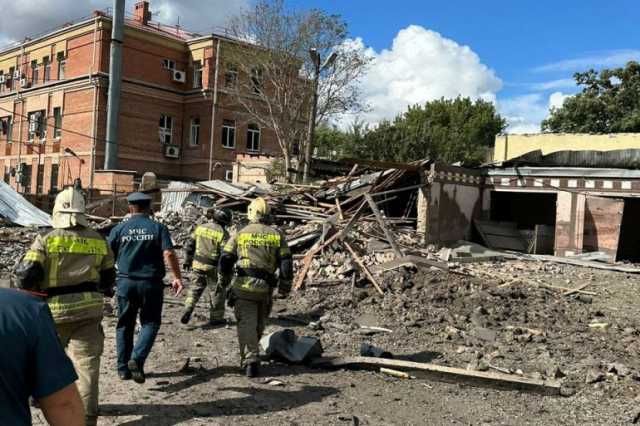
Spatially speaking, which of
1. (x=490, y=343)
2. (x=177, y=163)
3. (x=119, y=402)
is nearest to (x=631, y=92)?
(x=177, y=163)

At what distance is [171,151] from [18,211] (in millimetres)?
18604

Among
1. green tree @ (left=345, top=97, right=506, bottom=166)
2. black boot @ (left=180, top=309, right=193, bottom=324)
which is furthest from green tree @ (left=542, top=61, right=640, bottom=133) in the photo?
black boot @ (left=180, top=309, right=193, bottom=324)

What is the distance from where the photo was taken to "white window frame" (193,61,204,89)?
1508 inches

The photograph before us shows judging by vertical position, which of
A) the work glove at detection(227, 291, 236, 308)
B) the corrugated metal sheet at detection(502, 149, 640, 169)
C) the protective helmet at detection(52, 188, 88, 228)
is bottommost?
the work glove at detection(227, 291, 236, 308)

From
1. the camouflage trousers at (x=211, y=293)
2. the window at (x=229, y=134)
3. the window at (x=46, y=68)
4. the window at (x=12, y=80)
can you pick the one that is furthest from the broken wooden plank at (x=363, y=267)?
the window at (x=12, y=80)

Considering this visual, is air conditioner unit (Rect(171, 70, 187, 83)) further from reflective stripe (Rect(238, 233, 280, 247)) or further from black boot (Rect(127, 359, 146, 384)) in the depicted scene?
black boot (Rect(127, 359, 146, 384))

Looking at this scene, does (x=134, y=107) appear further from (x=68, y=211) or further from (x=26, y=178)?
(x=68, y=211)

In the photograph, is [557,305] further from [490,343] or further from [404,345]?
[404,345]

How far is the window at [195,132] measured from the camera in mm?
38531

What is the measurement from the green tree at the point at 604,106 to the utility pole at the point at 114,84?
89.0 ft

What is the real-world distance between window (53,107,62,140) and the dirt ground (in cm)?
3133

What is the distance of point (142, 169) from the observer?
36.4m

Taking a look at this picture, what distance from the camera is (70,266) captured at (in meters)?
4.64

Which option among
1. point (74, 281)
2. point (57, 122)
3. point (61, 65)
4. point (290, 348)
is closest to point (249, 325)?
point (290, 348)
